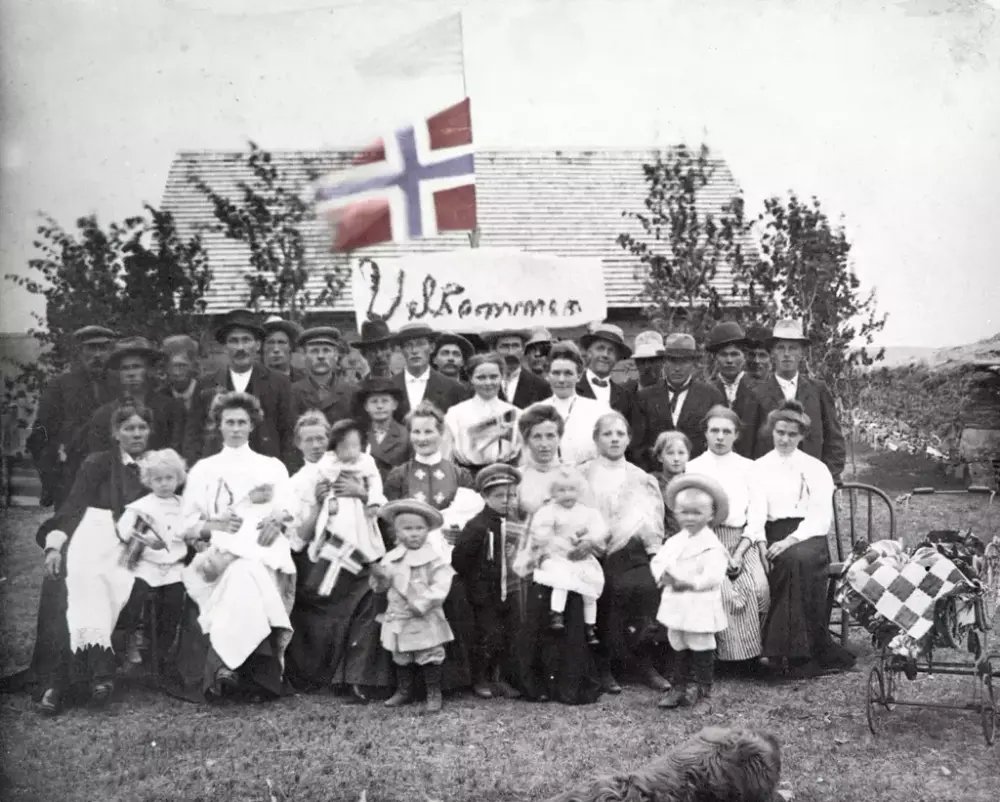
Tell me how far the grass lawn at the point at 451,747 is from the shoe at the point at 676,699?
0.05 m

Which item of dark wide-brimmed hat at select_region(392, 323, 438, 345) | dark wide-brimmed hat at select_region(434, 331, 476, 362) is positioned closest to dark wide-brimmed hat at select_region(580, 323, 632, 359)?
dark wide-brimmed hat at select_region(434, 331, 476, 362)

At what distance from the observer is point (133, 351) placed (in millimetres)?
4996

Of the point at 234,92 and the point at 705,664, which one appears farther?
the point at 234,92

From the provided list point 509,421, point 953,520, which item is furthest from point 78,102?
point 953,520

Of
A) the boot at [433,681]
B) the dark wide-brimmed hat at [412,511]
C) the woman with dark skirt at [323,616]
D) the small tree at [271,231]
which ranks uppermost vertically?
the small tree at [271,231]

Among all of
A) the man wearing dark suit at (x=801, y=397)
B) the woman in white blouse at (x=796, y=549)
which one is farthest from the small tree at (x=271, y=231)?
the woman in white blouse at (x=796, y=549)

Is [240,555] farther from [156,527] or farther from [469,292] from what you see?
[469,292]

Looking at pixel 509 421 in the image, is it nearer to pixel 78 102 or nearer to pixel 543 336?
pixel 543 336

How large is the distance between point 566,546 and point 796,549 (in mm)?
1196

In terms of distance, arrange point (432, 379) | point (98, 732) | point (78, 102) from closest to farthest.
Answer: point (98, 732), point (78, 102), point (432, 379)

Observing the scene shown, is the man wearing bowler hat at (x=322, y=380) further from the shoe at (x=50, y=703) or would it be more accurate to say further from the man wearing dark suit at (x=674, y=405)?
the shoe at (x=50, y=703)

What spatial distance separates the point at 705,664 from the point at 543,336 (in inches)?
85.7

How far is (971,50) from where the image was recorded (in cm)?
466

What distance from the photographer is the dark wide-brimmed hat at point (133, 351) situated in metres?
4.99
